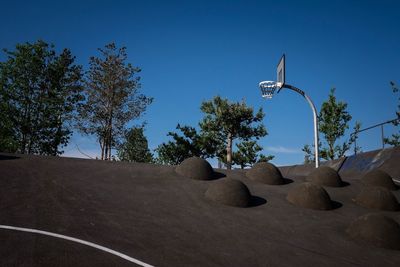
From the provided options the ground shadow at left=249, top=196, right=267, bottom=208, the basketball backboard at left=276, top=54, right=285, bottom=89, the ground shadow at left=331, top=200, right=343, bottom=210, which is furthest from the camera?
the basketball backboard at left=276, top=54, right=285, bottom=89

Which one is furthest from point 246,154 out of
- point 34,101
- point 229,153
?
point 34,101

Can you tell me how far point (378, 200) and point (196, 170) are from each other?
933cm

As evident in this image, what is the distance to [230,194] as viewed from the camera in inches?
580

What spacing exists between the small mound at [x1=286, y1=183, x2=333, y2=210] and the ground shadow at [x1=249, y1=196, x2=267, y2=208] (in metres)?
1.33

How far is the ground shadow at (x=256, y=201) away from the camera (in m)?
15.1

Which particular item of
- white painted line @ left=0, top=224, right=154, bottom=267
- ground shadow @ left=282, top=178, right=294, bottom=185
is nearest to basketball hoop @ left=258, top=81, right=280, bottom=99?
ground shadow @ left=282, top=178, right=294, bottom=185

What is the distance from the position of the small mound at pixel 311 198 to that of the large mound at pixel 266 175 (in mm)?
3189

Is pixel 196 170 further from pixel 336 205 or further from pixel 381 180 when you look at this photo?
pixel 381 180

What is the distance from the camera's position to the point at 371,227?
12.0 metres

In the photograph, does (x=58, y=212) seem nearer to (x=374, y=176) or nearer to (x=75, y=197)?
(x=75, y=197)

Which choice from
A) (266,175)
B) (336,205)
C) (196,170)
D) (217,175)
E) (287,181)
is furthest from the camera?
(287,181)

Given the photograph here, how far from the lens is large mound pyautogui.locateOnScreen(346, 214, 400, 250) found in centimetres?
1171

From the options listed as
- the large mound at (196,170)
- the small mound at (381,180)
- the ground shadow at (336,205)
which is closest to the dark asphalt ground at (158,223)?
the ground shadow at (336,205)

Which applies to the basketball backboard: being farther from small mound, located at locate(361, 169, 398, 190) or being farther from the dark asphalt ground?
the dark asphalt ground
